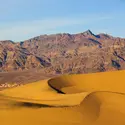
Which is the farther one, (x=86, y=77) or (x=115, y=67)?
(x=115, y=67)

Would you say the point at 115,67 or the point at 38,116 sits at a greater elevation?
the point at 38,116

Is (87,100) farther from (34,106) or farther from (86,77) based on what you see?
(86,77)

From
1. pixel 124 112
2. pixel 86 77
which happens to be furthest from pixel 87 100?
pixel 86 77

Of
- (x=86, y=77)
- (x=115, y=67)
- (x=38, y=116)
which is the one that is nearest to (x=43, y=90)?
(x=86, y=77)

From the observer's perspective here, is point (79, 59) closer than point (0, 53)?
Yes

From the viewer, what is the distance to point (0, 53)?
616ft

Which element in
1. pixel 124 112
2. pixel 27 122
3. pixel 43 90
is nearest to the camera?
pixel 27 122

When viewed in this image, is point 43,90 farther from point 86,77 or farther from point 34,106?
point 34,106

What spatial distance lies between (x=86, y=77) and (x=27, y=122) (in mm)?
23558

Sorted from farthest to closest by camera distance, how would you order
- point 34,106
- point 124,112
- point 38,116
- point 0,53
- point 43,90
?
1. point 0,53
2. point 43,90
3. point 124,112
4. point 34,106
5. point 38,116

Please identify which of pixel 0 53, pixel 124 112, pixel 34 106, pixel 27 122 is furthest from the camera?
pixel 0 53

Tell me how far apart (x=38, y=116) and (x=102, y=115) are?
3.78m

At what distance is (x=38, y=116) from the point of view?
1338 cm

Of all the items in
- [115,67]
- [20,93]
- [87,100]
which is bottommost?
[115,67]
